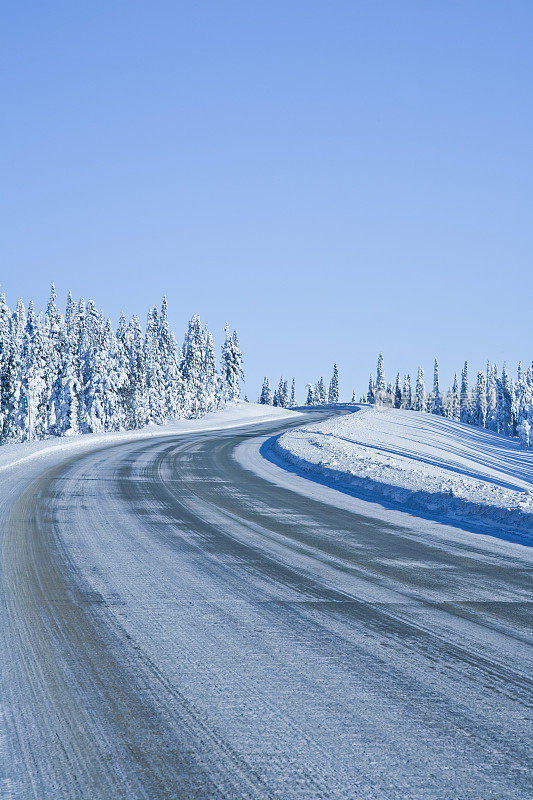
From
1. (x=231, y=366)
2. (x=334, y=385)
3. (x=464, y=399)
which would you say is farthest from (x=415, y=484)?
(x=464, y=399)

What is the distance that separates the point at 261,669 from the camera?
3594 millimetres

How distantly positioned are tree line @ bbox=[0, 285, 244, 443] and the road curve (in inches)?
1494

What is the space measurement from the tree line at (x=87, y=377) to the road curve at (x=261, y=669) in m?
38.0

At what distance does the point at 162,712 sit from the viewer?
3.01m

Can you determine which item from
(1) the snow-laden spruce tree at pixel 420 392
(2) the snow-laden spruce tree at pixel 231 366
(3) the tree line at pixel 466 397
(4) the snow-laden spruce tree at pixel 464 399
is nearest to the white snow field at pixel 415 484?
(2) the snow-laden spruce tree at pixel 231 366

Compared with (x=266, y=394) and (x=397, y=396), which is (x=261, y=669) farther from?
(x=397, y=396)

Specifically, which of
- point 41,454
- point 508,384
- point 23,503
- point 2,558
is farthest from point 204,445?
point 508,384

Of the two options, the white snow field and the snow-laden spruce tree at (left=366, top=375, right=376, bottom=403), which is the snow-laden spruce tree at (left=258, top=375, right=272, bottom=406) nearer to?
the snow-laden spruce tree at (left=366, top=375, right=376, bottom=403)

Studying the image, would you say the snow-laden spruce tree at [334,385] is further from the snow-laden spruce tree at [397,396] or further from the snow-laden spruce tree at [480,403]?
the snow-laden spruce tree at [480,403]

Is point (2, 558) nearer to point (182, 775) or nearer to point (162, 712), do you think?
point (162, 712)

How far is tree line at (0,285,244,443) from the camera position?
59144 mm

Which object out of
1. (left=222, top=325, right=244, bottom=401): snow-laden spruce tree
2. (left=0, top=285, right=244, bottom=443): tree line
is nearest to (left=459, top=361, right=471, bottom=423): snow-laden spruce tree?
(left=222, top=325, right=244, bottom=401): snow-laden spruce tree

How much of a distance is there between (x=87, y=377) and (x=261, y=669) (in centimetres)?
6228

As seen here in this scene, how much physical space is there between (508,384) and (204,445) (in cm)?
14827
